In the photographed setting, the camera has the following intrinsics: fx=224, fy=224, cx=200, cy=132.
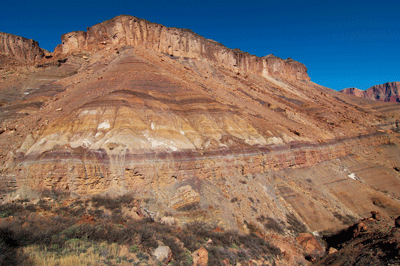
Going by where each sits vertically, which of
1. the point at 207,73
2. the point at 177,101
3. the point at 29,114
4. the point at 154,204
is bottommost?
the point at 154,204

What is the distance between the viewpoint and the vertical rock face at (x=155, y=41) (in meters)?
35.2

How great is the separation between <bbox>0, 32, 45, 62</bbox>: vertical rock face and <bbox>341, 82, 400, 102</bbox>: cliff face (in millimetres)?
153614

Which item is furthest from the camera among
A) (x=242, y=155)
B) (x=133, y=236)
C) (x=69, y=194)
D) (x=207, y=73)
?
(x=207, y=73)

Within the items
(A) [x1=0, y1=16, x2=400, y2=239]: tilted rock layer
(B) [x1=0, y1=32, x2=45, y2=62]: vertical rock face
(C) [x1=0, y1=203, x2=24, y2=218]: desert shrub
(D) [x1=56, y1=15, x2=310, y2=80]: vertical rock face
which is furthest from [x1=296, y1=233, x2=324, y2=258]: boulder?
(B) [x1=0, y1=32, x2=45, y2=62]: vertical rock face

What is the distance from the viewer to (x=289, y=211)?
1689 cm

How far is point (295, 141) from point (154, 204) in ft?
52.9

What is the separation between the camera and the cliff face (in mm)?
120500

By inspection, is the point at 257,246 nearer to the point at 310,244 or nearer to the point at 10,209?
the point at 310,244

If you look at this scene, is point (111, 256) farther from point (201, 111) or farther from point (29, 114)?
point (29, 114)

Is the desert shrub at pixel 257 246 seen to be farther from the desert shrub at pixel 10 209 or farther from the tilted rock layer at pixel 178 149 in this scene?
the desert shrub at pixel 10 209

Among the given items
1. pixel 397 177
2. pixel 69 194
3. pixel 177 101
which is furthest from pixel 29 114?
pixel 397 177

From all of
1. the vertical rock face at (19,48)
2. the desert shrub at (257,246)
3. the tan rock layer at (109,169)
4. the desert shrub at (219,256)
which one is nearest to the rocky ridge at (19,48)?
the vertical rock face at (19,48)

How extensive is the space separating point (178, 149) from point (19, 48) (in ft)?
127

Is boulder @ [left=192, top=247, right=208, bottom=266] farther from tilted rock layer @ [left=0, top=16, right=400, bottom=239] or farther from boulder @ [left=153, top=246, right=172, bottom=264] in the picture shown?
tilted rock layer @ [left=0, top=16, right=400, bottom=239]
